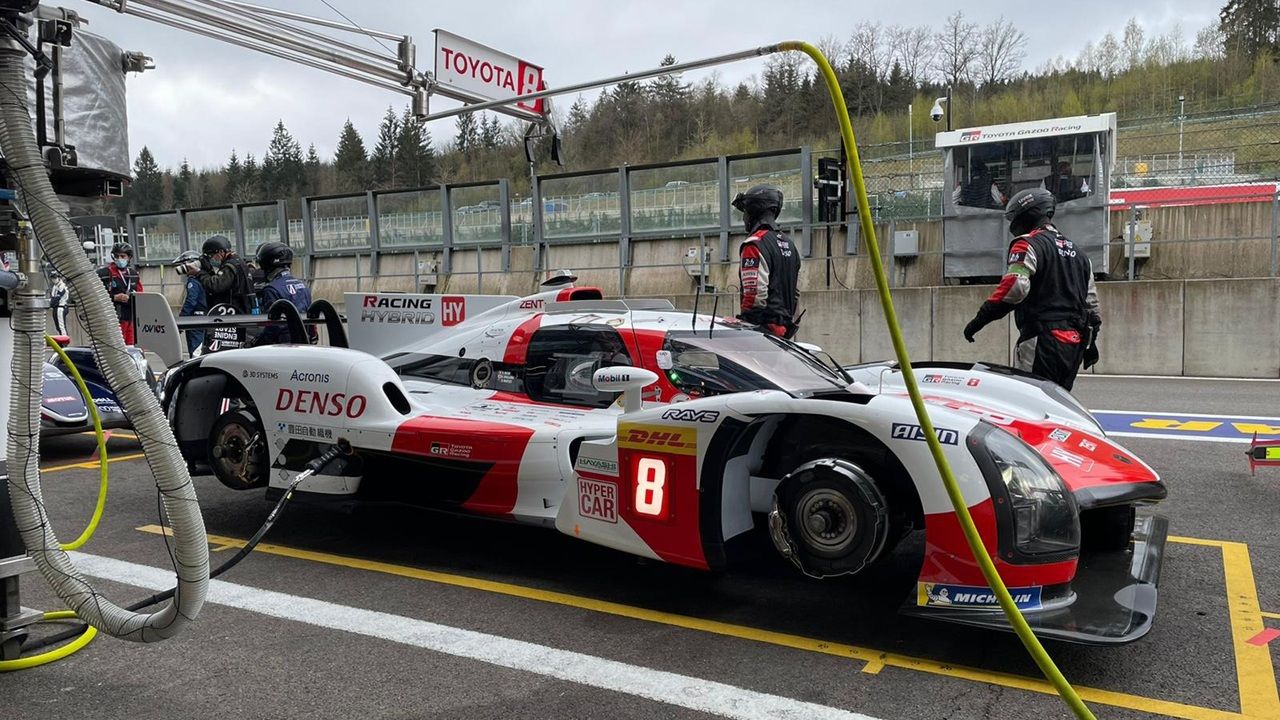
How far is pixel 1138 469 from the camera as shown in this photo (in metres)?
3.92

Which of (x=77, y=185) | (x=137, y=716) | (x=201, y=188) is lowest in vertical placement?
(x=137, y=716)

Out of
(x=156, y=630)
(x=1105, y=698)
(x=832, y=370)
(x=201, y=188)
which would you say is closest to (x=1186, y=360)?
(x=832, y=370)

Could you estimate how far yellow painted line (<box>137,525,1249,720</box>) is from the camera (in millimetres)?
3000

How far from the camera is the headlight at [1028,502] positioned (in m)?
3.18

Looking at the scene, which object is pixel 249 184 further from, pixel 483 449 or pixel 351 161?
pixel 483 449

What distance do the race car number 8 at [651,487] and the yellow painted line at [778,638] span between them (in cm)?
46

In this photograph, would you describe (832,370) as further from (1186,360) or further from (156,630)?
(1186,360)

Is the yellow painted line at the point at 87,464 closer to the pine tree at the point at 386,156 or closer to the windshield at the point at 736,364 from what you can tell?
the windshield at the point at 736,364

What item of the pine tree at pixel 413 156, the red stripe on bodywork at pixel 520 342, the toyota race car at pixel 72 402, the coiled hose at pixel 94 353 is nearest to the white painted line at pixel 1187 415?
the red stripe on bodywork at pixel 520 342

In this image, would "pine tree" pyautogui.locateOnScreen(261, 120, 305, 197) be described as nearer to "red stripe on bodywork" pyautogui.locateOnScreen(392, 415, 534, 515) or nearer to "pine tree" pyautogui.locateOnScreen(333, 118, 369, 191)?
"pine tree" pyautogui.locateOnScreen(333, 118, 369, 191)

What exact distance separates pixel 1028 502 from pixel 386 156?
82.9 m

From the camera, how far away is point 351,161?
82938 mm

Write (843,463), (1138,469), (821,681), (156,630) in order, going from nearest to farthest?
(156,630) < (821,681) < (843,463) < (1138,469)

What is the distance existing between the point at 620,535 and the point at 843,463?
102 centimetres
